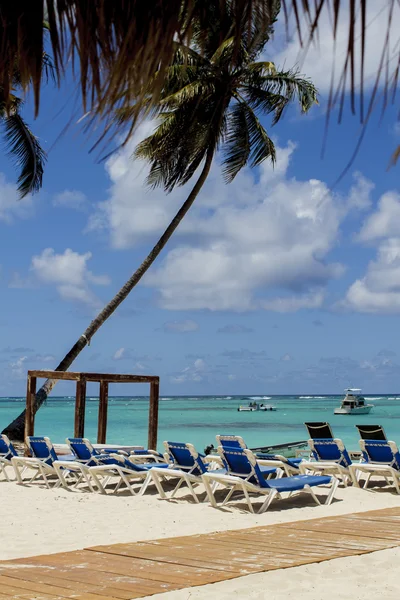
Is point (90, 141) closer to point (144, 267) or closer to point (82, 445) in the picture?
point (82, 445)

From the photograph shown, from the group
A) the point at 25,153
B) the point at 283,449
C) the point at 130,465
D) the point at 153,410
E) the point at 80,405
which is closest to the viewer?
the point at 130,465

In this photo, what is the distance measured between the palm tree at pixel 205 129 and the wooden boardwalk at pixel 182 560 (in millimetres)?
12044

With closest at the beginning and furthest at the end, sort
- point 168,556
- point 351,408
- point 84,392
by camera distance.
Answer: point 168,556, point 84,392, point 351,408

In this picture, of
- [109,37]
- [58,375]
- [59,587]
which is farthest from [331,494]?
[109,37]

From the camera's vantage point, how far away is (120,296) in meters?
18.6

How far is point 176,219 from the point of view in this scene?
18.8 meters

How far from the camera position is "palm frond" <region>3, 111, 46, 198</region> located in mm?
18172

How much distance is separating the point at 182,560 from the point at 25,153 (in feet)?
48.3

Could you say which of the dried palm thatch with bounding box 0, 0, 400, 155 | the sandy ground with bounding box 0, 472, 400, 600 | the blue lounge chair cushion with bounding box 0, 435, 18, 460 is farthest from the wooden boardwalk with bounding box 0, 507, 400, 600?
the blue lounge chair cushion with bounding box 0, 435, 18, 460

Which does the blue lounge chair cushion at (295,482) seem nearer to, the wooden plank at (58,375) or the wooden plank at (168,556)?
the wooden plank at (168,556)

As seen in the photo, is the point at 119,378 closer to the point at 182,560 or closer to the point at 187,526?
the point at 187,526

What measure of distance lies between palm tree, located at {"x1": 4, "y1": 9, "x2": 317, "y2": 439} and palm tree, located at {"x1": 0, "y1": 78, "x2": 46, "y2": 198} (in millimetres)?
2636

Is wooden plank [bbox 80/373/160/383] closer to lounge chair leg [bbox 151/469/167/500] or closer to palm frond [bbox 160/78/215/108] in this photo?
lounge chair leg [bbox 151/469/167/500]

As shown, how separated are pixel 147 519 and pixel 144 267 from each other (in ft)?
36.1
